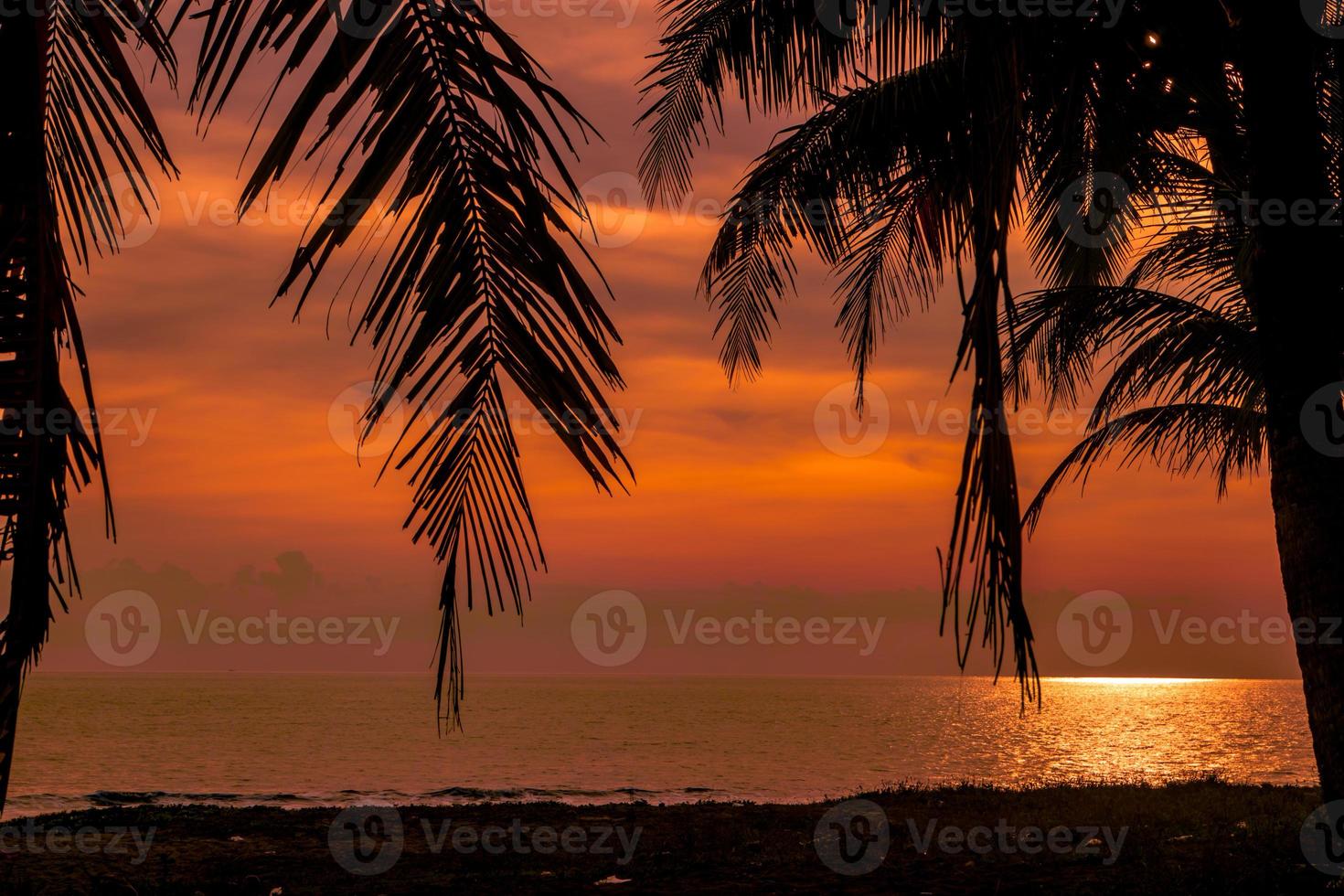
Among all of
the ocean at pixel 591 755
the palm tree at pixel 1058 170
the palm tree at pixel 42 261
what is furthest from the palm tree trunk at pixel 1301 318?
the ocean at pixel 591 755

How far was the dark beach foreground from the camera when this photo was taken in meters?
9.44

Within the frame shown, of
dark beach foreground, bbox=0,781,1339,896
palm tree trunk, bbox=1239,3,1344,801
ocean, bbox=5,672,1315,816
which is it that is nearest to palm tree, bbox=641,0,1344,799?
palm tree trunk, bbox=1239,3,1344,801

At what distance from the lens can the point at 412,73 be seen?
2109mm

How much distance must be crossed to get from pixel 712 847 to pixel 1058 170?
8.16m

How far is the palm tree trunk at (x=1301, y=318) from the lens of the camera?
23.1 feet

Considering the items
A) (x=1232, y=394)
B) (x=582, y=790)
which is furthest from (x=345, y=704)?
(x=1232, y=394)

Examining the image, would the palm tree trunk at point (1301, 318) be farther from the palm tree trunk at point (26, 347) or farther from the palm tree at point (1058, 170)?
the palm tree trunk at point (26, 347)

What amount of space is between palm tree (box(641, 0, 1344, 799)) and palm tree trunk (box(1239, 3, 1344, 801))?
13mm

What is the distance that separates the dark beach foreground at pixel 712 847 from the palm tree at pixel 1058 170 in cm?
300

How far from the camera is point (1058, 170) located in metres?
8.16

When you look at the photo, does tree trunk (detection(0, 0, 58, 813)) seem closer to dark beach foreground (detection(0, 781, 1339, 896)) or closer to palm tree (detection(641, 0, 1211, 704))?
palm tree (detection(641, 0, 1211, 704))

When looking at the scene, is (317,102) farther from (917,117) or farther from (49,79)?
(917,117)

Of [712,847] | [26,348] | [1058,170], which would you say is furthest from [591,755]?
[26,348]

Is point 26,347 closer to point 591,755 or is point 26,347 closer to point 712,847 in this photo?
point 712,847
